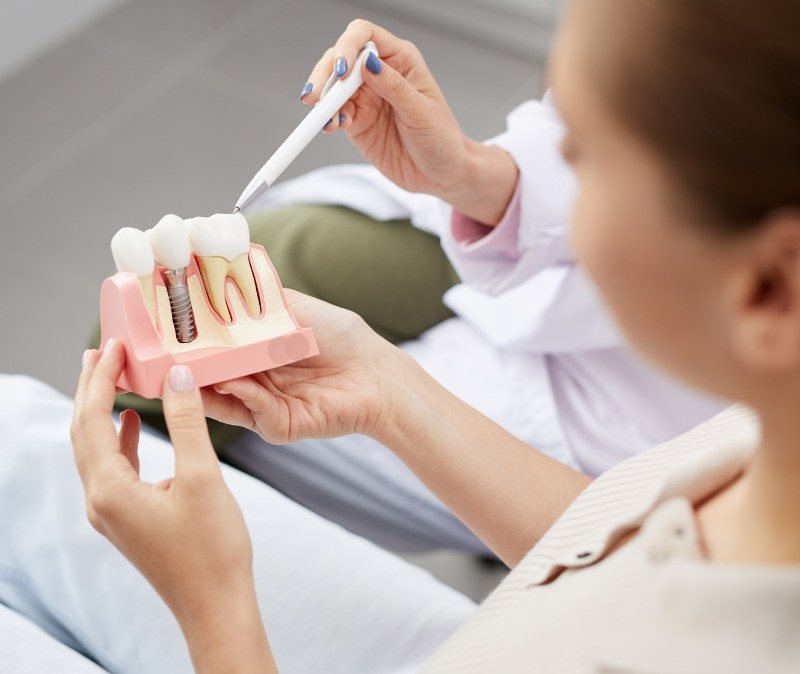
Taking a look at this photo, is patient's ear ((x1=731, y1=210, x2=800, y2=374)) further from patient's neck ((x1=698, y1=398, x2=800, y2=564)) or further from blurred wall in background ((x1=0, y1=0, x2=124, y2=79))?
blurred wall in background ((x1=0, y1=0, x2=124, y2=79))

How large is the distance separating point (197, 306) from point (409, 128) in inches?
13.2

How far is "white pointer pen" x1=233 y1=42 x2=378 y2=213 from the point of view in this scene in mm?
896

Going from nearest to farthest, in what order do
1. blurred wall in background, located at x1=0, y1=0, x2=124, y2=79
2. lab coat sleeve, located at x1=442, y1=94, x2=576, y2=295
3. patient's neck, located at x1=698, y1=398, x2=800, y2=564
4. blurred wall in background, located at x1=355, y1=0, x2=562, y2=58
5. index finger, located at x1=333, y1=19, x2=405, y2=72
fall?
1. patient's neck, located at x1=698, y1=398, x2=800, y2=564
2. index finger, located at x1=333, y1=19, x2=405, y2=72
3. lab coat sleeve, located at x1=442, y1=94, x2=576, y2=295
4. blurred wall in background, located at x1=0, y1=0, x2=124, y2=79
5. blurred wall in background, located at x1=355, y1=0, x2=562, y2=58

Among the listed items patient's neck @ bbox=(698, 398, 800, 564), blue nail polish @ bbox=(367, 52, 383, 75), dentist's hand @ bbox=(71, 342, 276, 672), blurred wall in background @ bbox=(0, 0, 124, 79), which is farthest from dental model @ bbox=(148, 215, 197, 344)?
blurred wall in background @ bbox=(0, 0, 124, 79)

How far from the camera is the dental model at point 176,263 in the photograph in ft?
2.80

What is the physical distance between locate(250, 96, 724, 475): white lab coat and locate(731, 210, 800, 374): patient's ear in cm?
79

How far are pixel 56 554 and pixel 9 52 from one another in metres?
1.80

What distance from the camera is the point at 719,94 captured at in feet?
1.38

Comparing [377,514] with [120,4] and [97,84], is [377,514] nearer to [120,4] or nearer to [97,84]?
[97,84]

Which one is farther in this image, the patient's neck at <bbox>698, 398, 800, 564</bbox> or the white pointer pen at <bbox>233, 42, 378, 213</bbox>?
the white pointer pen at <bbox>233, 42, 378, 213</bbox>

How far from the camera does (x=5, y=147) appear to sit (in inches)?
90.1

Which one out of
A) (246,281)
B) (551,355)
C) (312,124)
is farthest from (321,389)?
(551,355)

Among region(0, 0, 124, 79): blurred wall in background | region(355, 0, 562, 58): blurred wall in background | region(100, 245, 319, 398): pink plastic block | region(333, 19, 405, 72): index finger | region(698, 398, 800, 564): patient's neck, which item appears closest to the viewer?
region(698, 398, 800, 564): patient's neck

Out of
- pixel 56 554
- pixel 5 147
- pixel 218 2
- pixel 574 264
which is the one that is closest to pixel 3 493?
pixel 56 554
